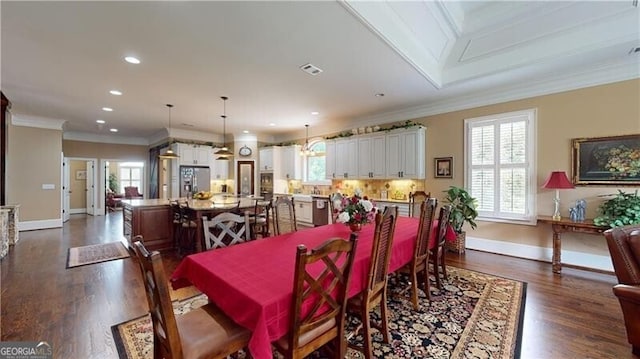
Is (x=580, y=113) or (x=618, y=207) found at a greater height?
(x=580, y=113)

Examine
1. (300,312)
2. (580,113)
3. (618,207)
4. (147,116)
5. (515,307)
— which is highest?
(147,116)

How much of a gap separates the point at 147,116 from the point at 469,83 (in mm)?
6949

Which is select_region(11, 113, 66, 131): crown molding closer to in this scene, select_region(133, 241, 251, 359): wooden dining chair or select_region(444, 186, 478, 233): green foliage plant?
select_region(133, 241, 251, 359): wooden dining chair

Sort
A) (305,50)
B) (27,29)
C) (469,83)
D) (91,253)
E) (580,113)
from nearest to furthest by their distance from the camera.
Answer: (27,29)
(305,50)
(580,113)
(469,83)
(91,253)

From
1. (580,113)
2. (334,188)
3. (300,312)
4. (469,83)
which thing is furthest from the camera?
(334,188)

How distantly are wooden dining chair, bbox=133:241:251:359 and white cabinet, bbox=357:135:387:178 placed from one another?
16.6 ft

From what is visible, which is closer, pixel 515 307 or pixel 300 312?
pixel 300 312

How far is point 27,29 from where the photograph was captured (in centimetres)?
278

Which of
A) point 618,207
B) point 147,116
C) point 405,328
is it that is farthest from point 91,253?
point 618,207

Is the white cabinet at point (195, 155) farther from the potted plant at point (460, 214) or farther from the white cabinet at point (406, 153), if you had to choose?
the potted plant at point (460, 214)

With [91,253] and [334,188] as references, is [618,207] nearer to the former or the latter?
[334,188]

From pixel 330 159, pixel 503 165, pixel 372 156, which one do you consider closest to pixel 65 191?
pixel 330 159

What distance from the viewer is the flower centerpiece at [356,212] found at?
275 centimetres

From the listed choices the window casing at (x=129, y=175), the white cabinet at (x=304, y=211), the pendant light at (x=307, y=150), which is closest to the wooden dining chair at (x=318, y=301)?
the white cabinet at (x=304, y=211)
